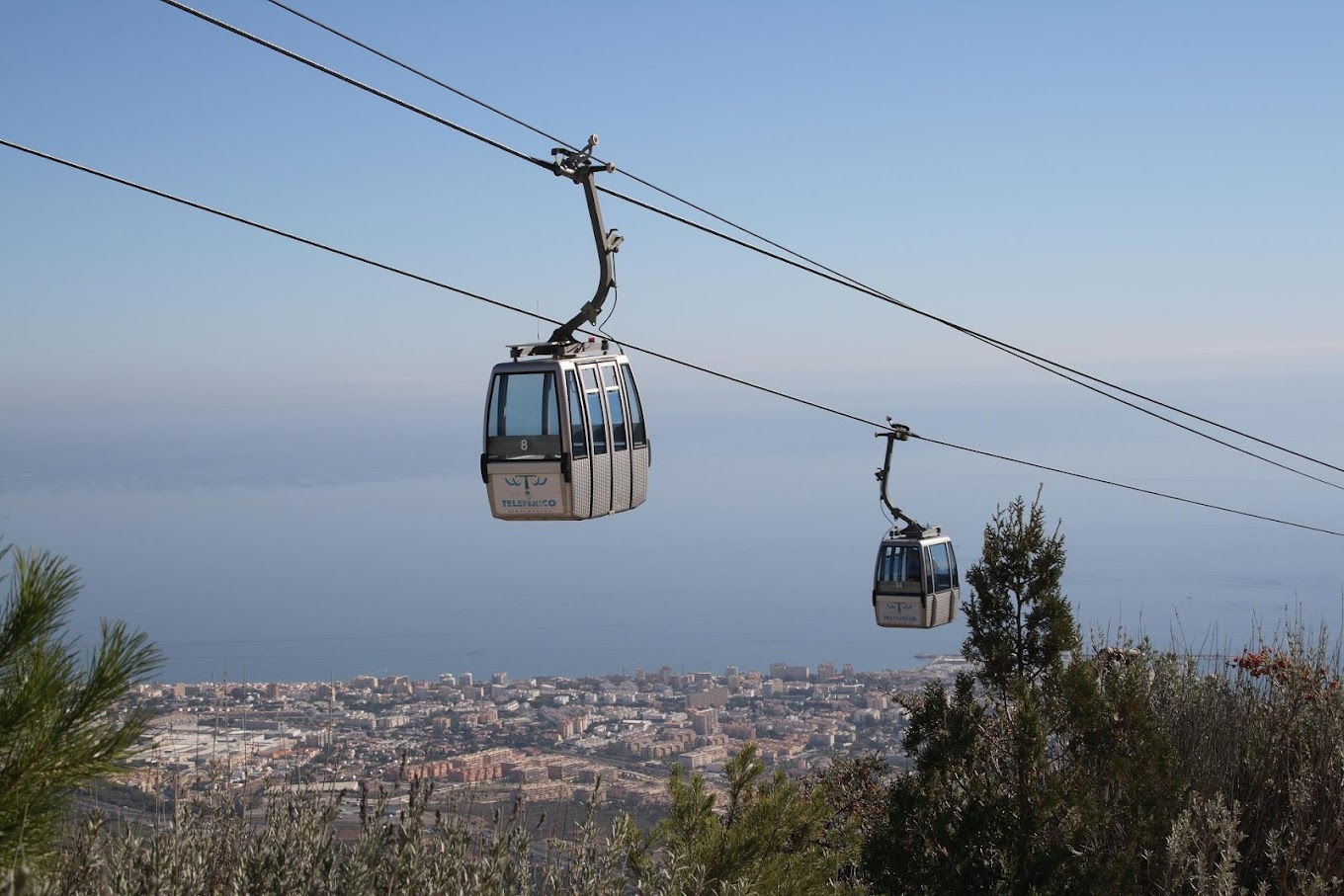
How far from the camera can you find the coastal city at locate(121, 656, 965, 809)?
511 cm

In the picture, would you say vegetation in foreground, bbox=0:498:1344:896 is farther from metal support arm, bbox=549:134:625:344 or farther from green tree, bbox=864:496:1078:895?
metal support arm, bbox=549:134:625:344

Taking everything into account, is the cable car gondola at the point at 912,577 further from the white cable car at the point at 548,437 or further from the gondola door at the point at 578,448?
the gondola door at the point at 578,448

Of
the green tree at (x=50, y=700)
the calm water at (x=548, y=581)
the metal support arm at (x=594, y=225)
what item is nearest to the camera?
the green tree at (x=50, y=700)

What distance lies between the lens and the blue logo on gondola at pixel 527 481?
837 centimetres

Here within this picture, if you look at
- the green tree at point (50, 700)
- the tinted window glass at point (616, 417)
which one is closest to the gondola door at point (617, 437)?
the tinted window glass at point (616, 417)

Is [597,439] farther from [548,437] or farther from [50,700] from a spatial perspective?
[50,700]

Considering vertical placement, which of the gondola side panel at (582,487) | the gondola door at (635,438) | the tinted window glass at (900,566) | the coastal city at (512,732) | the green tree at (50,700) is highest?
the gondola door at (635,438)

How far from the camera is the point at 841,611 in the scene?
10925 centimetres

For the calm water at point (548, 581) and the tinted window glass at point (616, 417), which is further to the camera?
the calm water at point (548, 581)

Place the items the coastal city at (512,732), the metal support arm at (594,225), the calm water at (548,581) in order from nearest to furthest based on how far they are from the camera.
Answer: the coastal city at (512,732) < the metal support arm at (594,225) < the calm water at (548,581)

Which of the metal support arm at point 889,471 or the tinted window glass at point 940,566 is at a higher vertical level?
the metal support arm at point 889,471

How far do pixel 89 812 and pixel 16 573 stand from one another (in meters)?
0.95

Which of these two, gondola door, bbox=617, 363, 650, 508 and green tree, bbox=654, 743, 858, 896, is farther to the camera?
gondola door, bbox=617, 363, 650, 508

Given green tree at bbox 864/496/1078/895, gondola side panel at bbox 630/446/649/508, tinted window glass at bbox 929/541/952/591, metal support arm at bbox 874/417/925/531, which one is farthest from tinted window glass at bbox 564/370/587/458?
tinted window glass at bbox 929/541/952/591
